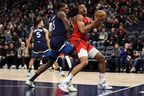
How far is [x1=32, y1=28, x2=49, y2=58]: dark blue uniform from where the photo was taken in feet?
43.4

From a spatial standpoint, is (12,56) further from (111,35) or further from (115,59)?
(115,59)

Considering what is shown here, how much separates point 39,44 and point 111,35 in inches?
210

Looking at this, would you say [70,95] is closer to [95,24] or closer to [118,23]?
[95,24]

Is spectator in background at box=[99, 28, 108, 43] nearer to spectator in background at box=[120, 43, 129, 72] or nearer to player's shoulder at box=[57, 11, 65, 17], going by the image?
spectator in background at box=[120, 43, 129, 72]

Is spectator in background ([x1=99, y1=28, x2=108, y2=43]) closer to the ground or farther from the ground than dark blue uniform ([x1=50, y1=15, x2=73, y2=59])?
farther from the ground

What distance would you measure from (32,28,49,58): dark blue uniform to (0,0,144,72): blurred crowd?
4.33m

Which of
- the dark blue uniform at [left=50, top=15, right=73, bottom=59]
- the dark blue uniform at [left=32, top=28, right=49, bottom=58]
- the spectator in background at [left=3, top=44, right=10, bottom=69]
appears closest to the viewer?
the dark blue uniform at [left=50, top=15, right=73, bottom=59]

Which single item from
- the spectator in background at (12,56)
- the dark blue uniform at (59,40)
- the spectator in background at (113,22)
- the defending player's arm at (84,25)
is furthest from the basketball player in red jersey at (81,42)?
the spectator in background at (113,22)

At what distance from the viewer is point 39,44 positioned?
43.8 feet

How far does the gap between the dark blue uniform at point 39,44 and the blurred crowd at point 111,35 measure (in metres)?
4.33

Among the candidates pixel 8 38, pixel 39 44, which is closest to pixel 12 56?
pixel 8 38

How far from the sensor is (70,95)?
26.4 ft

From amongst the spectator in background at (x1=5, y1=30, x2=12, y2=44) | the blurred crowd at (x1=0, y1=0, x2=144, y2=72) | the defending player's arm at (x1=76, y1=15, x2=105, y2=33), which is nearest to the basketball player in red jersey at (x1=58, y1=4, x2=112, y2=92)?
the defending player's arm at (x1=76, y1=15, x2=105, y2=33)

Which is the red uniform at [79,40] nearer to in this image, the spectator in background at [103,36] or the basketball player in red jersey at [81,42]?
the basketball player in red jersey at [81,42]
